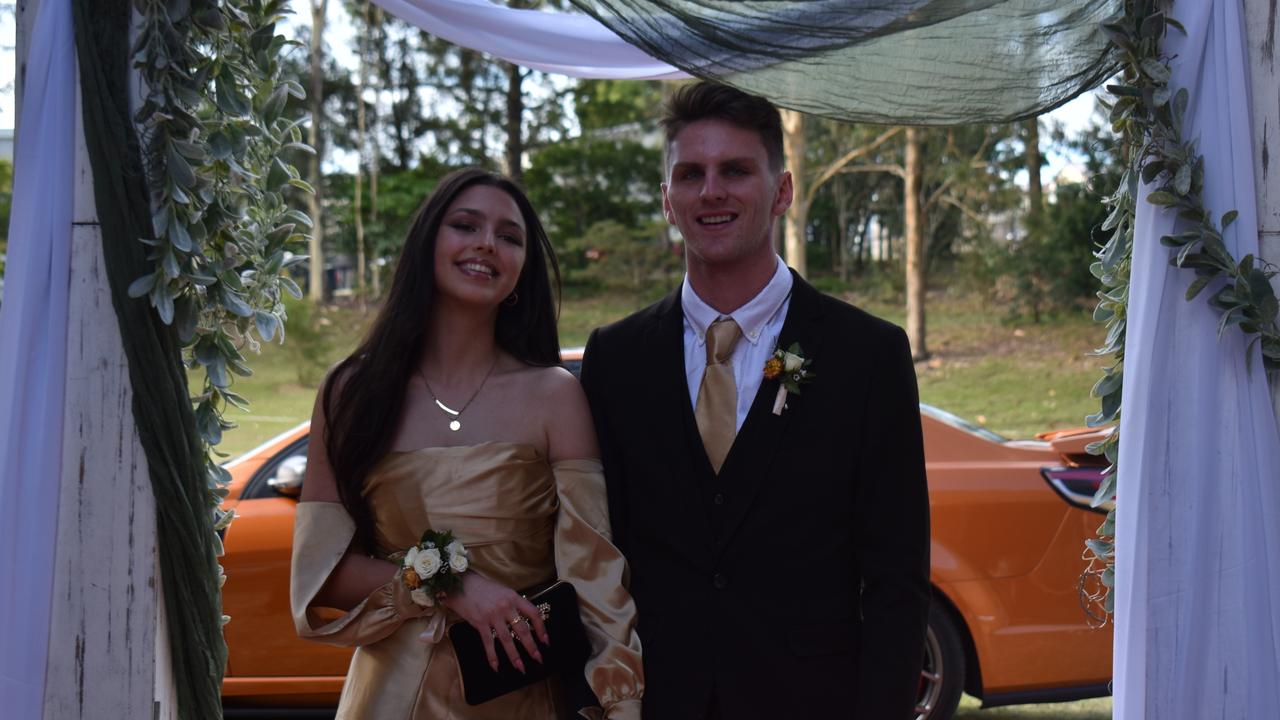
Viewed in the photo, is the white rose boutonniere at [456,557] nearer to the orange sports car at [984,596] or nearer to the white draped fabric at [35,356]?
the white draped fabric at [35,356]

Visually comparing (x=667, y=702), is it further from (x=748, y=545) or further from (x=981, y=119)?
(x=981, y=119)

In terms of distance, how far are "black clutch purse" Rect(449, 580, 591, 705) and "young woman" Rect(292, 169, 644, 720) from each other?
3 centimetres

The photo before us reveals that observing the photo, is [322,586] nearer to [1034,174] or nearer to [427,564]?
[427,564]

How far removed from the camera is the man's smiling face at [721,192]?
2.94 m

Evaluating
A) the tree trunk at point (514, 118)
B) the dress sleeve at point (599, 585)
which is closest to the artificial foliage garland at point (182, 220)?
the dress sleeve at point (599, 585)

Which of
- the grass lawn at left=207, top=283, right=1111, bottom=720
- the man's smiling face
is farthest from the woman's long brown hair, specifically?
the grass lawn at left=207, top=283, right=1111, bottom=720

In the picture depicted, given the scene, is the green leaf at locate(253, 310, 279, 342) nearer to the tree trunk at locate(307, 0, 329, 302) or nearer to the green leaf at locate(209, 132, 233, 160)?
the green leaf at locate(209, 132, 233, 160)

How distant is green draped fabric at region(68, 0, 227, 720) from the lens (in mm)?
2781

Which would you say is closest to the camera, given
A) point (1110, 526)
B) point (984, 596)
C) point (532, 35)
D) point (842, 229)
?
point (1110, 526)

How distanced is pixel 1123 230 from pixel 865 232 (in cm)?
3082

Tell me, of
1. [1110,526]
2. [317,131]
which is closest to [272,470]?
[1110,526]

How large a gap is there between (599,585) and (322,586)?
0.66 m

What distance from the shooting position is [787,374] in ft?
9.52

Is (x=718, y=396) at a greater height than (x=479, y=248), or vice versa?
(x=479, y=248)
